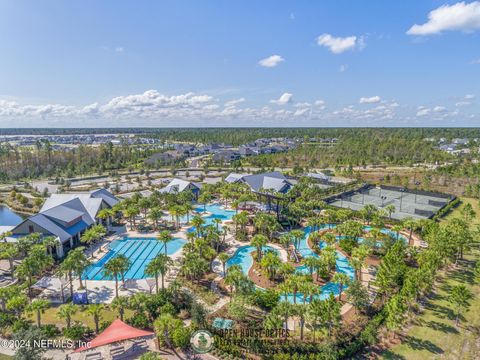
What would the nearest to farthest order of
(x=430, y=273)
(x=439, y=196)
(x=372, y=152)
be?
(x=430, y=273), (x=439, y=196), (x=372, y=152)

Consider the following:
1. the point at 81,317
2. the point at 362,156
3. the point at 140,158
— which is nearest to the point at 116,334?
the point at 81,317

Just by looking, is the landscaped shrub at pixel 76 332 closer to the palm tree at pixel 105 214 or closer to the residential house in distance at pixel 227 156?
the palm tree at pixel 105 214

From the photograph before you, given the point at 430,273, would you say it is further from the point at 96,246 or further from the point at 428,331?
the point at 96,246

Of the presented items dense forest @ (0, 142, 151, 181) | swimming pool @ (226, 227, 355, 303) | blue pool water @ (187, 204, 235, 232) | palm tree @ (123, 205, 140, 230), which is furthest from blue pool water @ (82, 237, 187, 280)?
dense forest @ (0, 142, 151, 181)

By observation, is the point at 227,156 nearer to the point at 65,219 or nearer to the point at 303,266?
the point at 65,219

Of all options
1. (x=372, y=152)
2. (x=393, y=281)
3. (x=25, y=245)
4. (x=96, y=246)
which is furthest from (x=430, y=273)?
(x=372, y=152)
